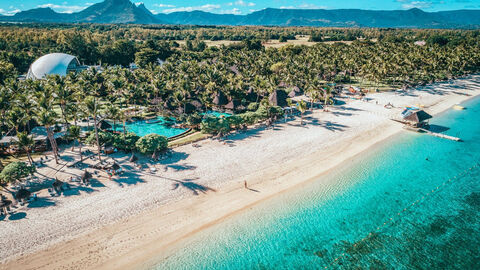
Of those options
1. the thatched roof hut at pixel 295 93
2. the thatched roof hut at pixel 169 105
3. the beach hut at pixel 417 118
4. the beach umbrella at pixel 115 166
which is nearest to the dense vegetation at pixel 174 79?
the thatched roof hut at pixel 169 105

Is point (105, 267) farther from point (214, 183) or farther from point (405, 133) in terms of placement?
point (405, 133)

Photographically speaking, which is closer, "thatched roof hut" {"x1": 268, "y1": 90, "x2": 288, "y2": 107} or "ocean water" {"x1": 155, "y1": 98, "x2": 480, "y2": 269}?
"ocean water" {"x1": 155, "y1": 98, "x2": 480, "y2": 269}

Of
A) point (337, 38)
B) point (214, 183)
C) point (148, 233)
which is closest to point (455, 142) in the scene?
point (214, 183)

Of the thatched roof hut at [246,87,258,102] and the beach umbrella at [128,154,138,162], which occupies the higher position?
the thatched roof hut at [246,87,258,102]

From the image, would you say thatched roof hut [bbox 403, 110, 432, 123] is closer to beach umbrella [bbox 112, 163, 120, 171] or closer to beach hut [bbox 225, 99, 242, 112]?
→ beach hut [bbox 225, 99, 242, 112]

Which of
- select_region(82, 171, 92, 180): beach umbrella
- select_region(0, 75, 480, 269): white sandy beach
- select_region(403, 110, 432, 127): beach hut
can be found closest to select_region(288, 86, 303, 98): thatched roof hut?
select_region(0, 75, 480, 269): white sandy beach
